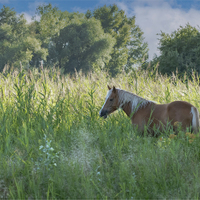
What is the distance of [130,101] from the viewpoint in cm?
417

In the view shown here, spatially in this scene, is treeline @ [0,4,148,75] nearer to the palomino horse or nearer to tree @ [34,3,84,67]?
tree @ [34,3,84,67]

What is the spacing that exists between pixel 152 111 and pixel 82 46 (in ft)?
114

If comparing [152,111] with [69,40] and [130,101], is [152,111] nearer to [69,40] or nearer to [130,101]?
[130,101]

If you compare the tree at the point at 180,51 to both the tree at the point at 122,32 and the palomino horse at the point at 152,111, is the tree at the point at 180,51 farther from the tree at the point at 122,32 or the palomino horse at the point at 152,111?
the tree at the point at 122,32

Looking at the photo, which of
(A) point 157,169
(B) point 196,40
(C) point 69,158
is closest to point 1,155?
(C) point 69,158

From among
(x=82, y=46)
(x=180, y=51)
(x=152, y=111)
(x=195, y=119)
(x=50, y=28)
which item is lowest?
(x=195, y=119)

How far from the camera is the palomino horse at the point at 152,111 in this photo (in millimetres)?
3549

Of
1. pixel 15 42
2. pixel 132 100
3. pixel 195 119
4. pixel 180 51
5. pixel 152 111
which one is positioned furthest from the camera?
pixel 15 42

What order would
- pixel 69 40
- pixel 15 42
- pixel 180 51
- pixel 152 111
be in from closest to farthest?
pixel 152 111
pixel 180 51
pixel 15 42
pixel 69 40

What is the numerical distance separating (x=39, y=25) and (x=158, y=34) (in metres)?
23.8

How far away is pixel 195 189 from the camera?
81.9 inches

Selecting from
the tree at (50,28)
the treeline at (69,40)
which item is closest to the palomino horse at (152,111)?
the treeline at (69,40)

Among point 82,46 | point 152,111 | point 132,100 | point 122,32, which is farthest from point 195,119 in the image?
point 122,32

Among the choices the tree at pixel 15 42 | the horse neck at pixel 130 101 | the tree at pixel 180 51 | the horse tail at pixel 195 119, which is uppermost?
the tree at pixel 15 42
